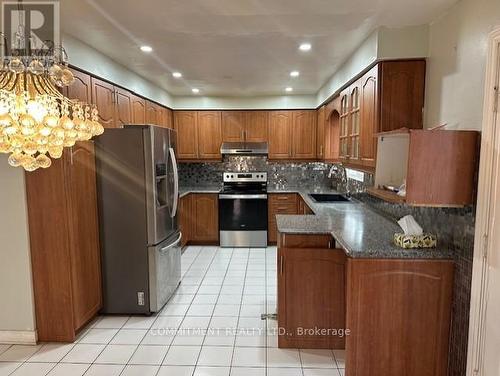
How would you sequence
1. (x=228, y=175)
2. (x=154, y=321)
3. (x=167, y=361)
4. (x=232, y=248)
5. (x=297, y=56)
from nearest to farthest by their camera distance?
(x=167, y=361) → (x=154, y=321) → (x=297, y=56) → (x=232, y=248) → (x=228, y=175)

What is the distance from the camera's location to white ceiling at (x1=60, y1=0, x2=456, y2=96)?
7.06 feet

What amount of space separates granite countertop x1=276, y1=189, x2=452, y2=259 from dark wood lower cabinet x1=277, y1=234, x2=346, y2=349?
0.11 metres

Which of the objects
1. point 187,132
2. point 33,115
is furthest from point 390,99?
point 187,132

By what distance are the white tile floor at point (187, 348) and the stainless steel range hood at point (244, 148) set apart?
8.23 feet

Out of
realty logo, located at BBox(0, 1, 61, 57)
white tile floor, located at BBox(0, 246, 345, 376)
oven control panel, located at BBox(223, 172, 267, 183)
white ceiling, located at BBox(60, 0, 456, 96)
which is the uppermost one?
white ceiling, located at BBox(60, 0, 456, 96)

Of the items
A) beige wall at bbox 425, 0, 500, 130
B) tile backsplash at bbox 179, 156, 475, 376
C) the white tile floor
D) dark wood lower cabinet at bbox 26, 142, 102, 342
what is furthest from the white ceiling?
the white tile floor

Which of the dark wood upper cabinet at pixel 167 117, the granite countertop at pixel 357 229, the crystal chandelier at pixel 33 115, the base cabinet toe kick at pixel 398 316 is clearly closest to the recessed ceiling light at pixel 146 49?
the crystal chandelier at pixel 33 115

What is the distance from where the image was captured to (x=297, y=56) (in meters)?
3.32

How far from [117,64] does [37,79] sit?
1.67 m

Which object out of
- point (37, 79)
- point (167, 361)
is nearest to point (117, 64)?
point (37, 79)

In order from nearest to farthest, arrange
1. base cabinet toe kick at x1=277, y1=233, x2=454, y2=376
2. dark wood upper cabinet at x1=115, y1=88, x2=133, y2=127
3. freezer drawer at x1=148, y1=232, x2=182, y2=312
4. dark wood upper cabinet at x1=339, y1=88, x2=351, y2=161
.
Answer: base cabinet toe kick at x1=277, y1=233, x2=454, y2=376 → freezer drawer at x1=148, y1=232, x2=182, y2=312 → dark wood upper cabinet at x1=115, y1=88, x2=133, y2=127 → dark wood upper cabinet at x1=339, y1=88, x2=351, y2=161

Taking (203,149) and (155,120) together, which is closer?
(155,120)

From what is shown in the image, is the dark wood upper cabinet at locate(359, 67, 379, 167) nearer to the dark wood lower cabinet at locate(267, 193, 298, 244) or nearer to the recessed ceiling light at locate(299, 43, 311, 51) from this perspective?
the recessed ceiling light at locate(299, 43, 311, 51)

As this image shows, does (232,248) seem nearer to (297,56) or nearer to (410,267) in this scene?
(297,56)
